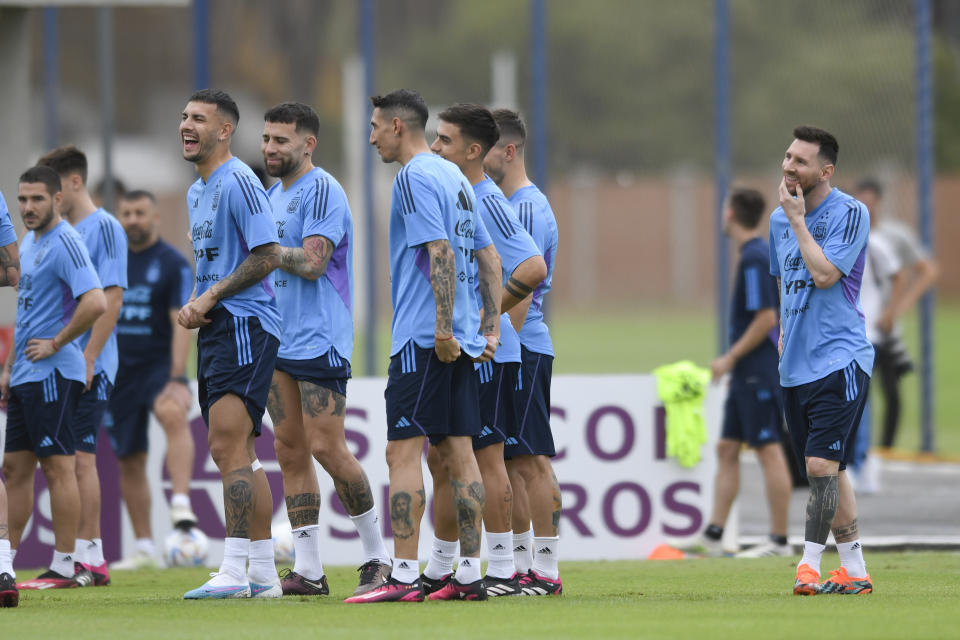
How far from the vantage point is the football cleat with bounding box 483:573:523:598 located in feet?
25.2

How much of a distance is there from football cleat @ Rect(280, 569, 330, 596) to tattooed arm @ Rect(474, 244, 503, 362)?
152 centimetres

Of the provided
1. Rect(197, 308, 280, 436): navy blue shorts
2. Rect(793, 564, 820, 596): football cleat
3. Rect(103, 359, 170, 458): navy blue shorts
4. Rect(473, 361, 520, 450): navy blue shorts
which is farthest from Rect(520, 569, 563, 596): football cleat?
Rect(103, 359, 170, 458): navy blue shorts

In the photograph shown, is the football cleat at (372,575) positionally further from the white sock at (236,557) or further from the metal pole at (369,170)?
the metal pole at (369,170)

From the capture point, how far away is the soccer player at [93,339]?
9.26 meters

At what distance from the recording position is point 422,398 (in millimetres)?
7367

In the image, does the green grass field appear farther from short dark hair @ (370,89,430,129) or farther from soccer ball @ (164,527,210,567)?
short dark hair @ (370,89,430,129)

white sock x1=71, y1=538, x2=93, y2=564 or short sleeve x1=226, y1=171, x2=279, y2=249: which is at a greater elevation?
short sleeve x1=226, y1=171, x2=279, y2=249

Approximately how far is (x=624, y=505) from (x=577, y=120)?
11.4m

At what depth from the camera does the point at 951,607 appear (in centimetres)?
729

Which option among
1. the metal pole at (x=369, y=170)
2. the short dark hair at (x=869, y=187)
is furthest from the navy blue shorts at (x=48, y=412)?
the short dark hair at (x=869, y=187)

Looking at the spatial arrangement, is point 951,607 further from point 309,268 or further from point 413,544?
point 309,268

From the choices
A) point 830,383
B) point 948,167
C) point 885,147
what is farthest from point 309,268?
point 948,167

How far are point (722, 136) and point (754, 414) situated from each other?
17.9 ft

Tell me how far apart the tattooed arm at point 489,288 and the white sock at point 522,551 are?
1.13 m
